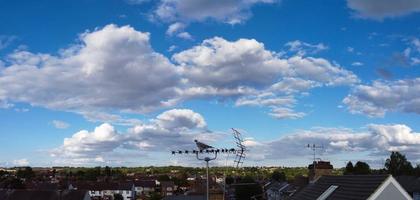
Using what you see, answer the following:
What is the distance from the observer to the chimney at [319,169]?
49781mm

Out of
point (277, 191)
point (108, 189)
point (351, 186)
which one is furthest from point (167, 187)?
point (351, 186)

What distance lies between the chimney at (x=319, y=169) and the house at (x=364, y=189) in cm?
1676

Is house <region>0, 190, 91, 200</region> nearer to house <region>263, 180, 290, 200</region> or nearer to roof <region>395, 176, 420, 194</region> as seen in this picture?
house <region>263, 180, 290, 200</region>

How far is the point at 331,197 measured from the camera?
30.4m

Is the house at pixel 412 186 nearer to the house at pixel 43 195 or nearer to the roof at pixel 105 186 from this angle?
the house at pixel 43 195

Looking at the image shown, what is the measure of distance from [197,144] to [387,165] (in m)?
124

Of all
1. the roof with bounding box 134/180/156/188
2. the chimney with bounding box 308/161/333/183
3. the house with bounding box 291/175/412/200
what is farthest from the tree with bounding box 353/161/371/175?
the house with bounding box 291/175/412/200

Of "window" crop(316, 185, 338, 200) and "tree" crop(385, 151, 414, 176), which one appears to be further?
"tree" crop(385, 151, 414, 176)

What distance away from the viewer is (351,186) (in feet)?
95.3

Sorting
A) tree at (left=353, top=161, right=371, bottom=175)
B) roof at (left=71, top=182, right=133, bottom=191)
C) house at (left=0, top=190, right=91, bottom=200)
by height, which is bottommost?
house at (left=0, top=190, right=91, bottom=200)

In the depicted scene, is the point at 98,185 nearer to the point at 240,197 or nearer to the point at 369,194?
the point at 240,197

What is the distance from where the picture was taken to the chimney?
49781 mm

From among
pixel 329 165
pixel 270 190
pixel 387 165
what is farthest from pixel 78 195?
pixel 387 165

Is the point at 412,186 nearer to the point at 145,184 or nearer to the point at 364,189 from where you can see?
the point at 364,189
